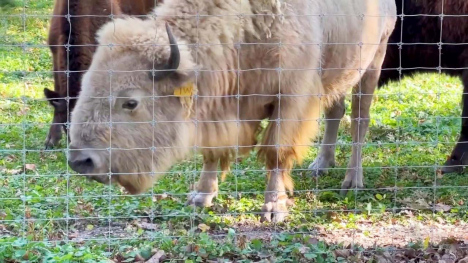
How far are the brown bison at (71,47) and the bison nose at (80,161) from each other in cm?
206

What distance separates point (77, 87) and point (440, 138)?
4000 millimetres

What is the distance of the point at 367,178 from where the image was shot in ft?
23.3

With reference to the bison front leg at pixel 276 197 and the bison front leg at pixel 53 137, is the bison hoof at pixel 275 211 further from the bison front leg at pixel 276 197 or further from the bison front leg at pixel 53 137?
the bison front leg at pixel 53 137

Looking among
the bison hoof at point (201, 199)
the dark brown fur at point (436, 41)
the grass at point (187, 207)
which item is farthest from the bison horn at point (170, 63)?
the dark brown fur at point (436, 41)

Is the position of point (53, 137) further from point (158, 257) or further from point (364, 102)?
point (158, 257)

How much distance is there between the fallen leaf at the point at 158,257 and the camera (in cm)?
473

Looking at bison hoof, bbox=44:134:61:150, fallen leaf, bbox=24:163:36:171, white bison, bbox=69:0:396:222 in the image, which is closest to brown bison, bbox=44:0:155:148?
bison hoof, bbox=44:134:61:150

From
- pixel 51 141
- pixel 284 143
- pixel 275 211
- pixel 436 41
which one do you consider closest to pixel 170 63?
pixel 284 143

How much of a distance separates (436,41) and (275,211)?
3214 millimetres

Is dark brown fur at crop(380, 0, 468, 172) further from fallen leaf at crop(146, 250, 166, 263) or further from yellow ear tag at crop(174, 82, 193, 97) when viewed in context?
fallen leaf at crop(146, 250, 166, 263)

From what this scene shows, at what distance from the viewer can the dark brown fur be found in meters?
7.61

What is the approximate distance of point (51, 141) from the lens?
26.2 feet

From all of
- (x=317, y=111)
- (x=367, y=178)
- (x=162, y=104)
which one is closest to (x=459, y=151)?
(x=367, y=178)

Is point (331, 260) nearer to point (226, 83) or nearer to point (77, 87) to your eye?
point (226, 83)
